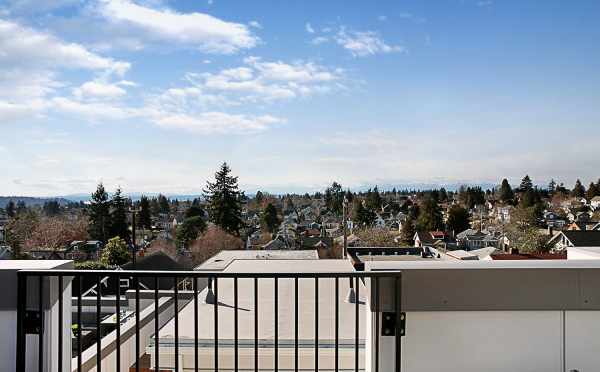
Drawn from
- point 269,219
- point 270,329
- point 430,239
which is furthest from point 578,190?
point 270,329

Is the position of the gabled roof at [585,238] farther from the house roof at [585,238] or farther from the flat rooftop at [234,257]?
the flat rooftop at [234,257]

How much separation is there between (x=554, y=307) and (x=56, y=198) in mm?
21402

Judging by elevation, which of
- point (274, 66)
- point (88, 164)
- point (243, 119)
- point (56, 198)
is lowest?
point (56, 198)

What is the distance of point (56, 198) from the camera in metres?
20.0

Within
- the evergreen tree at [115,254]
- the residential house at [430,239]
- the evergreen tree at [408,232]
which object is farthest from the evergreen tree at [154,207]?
the residential house at [430,239]

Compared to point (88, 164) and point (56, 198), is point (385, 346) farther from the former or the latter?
point (88, 164)

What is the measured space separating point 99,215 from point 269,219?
310 inches

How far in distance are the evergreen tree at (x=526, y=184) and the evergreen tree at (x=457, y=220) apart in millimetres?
4701

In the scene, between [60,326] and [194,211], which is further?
[194,211]

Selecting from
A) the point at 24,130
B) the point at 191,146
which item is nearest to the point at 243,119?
the point at 191,146

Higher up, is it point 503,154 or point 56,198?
point 503,154

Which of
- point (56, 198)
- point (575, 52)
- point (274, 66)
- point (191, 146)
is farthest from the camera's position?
point (191, 146)

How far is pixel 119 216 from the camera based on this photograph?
21906 millimetres

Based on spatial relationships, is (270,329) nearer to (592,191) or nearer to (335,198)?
(335,198)
